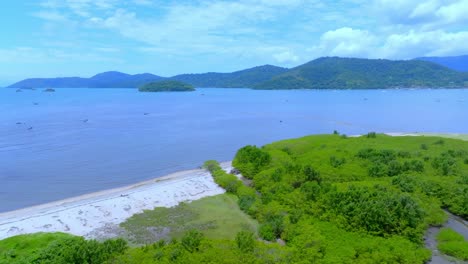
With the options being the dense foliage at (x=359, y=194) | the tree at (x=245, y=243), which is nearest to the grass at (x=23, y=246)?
the tree at (x=245, y=243)

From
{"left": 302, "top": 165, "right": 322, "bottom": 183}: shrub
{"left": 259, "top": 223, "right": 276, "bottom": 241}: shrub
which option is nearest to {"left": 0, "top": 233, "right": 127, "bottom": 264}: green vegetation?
{"left": 259, "top": 223, "right": 276, "bottom": 241}: shrub

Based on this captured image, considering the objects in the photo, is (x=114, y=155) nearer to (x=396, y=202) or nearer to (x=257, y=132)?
(x=257, y=132)

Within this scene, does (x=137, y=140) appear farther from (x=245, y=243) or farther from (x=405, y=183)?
(x=245, y=243)

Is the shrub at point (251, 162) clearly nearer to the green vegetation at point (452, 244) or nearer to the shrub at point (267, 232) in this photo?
the shrub at point (267, 232)

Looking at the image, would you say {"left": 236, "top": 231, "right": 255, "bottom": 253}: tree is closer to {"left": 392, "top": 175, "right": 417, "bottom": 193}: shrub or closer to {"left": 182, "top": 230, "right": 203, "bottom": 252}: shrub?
{"left": 182, "top": 230, "right": 203, "bottom": 252}: shrub

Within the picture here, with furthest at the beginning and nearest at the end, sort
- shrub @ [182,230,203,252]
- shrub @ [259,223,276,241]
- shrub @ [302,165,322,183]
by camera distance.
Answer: shrub @ [302,165,322,183]
shrub @ [259,223,276,241]
shrub @ [182,230,203,252]

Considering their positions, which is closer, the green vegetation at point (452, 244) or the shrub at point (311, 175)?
the green vegetation at point (452, 244)
